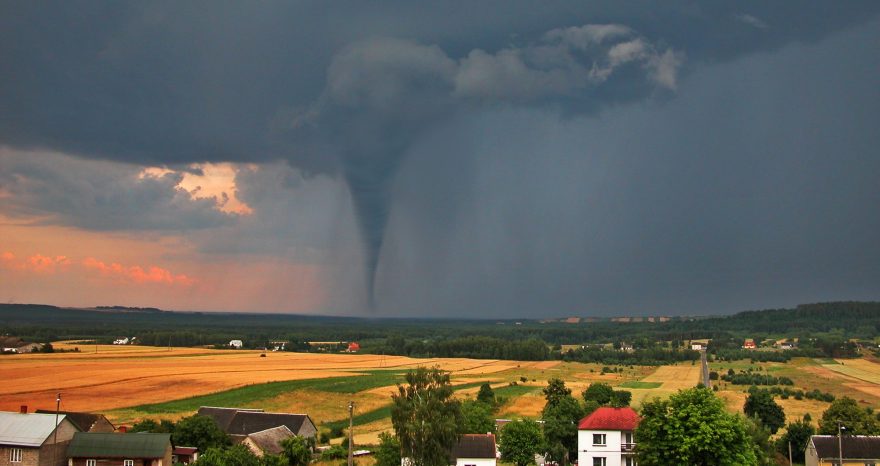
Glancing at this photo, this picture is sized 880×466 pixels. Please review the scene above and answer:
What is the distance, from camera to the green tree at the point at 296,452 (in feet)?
194

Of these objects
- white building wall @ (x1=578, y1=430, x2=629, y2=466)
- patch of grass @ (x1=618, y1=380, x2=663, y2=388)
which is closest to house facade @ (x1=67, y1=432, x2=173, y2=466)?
white building wall @ (x1=578, y1=430, x2=629, y2=466)

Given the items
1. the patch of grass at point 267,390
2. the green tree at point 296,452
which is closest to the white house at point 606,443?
the green tree at point 296,452

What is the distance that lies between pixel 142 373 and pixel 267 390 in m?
28.1

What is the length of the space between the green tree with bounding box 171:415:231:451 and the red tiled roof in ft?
103

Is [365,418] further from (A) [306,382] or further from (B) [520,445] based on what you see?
(B) [520,445]

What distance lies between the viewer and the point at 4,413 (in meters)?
58.2

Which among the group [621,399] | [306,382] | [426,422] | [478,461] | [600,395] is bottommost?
[306,382]

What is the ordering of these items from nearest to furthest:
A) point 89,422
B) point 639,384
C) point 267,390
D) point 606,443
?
point 606,443 < point 89,422 < point 267,390 < point 639,384

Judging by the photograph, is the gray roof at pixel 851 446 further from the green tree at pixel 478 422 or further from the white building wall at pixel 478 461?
the green tree at pixel 478 422

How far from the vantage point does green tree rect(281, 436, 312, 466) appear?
59125 mm

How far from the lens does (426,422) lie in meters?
51.7

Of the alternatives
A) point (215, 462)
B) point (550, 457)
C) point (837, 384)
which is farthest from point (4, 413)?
point (837, 384)

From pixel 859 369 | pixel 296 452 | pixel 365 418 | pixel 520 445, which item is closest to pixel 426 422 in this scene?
pixel 296 452

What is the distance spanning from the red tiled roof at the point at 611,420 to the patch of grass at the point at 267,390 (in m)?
50.7
